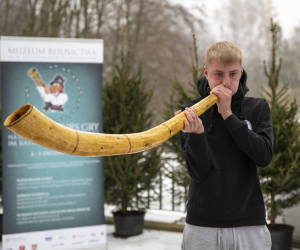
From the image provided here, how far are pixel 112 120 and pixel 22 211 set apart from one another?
1.90 meters

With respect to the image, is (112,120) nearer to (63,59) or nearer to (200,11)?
(63,59)

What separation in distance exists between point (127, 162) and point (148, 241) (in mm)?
1209

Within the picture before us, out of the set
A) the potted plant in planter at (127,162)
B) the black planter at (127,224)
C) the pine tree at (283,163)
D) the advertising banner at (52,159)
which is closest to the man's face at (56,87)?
the advertising banner at (52,159)

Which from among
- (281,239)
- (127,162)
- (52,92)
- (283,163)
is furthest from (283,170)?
(52,92)

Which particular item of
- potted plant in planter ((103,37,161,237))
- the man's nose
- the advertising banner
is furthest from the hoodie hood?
potted plant in planter ((103,37,161,237))

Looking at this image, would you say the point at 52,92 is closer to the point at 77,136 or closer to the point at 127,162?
the point at 127,162

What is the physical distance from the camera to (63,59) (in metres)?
4.12

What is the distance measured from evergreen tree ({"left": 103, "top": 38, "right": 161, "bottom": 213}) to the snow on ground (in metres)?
0.45

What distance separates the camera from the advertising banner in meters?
3.94

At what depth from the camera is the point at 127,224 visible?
5031 millimetres

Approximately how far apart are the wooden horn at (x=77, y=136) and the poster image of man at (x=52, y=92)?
9.62ft

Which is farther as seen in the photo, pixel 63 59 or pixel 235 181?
pixel 63 59

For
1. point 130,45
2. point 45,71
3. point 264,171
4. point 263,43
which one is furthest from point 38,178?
point 263,43

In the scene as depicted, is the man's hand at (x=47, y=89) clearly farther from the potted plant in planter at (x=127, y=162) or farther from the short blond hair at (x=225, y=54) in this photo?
the short blond hair at (x=225, y=54)
